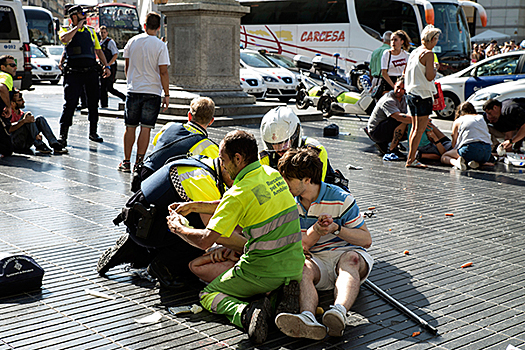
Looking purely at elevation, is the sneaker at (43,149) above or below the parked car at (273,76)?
below

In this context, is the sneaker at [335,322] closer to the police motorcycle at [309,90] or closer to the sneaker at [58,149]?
the sneaker at [58,149]

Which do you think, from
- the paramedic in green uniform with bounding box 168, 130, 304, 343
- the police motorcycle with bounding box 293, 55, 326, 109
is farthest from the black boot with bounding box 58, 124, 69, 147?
the police motorcycle with bounding box 293, 55, 326, 109

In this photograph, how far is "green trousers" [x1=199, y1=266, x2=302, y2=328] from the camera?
3.55m

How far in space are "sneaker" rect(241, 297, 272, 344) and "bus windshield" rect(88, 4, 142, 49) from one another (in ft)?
108

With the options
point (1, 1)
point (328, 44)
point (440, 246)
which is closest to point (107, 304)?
point (440, 246)

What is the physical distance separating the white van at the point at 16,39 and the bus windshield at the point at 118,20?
15285mm

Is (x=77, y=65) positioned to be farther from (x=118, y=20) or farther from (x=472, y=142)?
(x=118, y=20)

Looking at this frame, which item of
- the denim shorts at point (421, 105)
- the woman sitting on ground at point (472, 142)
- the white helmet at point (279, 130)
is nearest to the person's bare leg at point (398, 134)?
the denim shorts at point (421, 105)

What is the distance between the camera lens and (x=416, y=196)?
705 centimetres

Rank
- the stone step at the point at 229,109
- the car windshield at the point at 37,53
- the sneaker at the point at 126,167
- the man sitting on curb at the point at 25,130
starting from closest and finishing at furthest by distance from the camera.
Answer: the sneaker at the point at 126,167 < the man sitting on curb at the point at 25,130 < the stone step at the point at 229,109 < the car windshield at the point at 37,53

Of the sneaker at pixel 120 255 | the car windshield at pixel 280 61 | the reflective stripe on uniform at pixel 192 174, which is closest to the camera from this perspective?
the reflective stripe on uniform at pixel 192 174

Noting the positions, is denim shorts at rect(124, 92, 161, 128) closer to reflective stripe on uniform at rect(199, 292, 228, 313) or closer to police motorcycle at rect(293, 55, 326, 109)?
reflective stripe on uniform at rect(199, 292, 228, 313)

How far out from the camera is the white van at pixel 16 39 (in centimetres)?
1873

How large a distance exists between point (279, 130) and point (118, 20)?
3227cm
